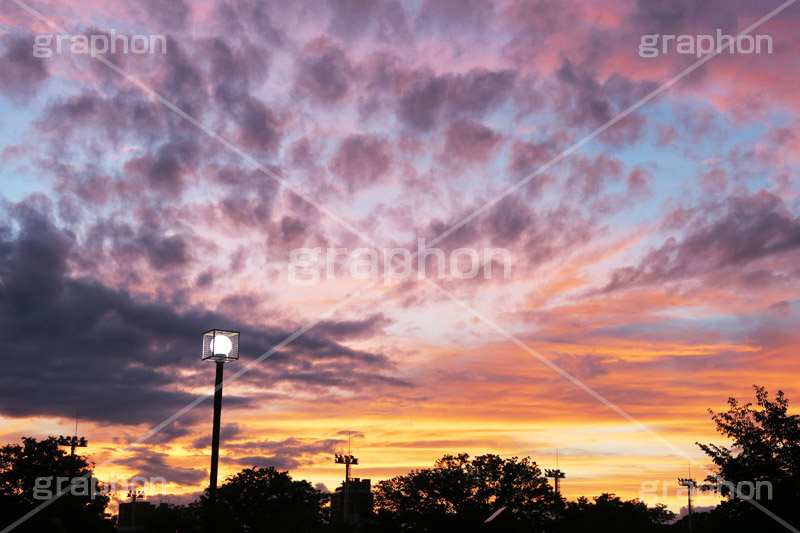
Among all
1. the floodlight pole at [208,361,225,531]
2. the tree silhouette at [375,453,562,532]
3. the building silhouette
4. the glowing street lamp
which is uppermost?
the glowing street lamp

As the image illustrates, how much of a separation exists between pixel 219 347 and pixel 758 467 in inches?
1459

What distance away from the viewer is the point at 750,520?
4056 centimetres

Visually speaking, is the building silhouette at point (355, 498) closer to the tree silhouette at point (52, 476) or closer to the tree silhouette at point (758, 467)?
the tree silhouette at point (52, 476)

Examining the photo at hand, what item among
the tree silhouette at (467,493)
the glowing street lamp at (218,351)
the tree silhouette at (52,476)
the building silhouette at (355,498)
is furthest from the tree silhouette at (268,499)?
the glowing street lamp at (218,351)

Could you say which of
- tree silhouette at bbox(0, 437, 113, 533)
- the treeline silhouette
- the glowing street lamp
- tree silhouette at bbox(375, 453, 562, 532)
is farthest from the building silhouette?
the glowing street lamp

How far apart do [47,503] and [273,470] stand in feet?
179

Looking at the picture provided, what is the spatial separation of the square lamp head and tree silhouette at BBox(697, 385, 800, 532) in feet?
109

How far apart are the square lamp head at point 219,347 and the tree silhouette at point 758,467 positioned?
3327cm

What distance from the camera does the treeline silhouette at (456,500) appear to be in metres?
42.3

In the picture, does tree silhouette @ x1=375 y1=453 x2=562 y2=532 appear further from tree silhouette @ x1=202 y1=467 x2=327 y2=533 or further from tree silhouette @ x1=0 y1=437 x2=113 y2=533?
tree silhouette @ x1=0 y1=437 x2=113 y2=533

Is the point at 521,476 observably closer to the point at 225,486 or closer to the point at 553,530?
the point at 553,530

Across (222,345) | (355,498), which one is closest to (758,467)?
(222,345)

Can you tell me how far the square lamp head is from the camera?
18422mm

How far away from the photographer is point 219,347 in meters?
18.6
